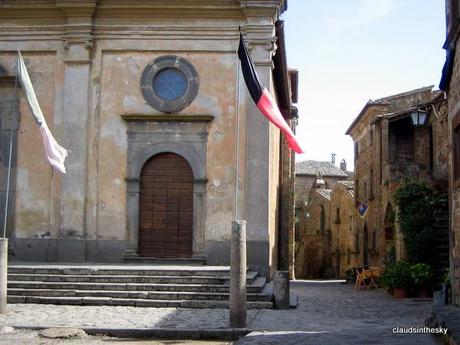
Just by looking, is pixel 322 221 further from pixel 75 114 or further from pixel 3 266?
pixel 3 266

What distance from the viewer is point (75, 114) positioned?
53.7ft

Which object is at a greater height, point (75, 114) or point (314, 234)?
point (75, 114)

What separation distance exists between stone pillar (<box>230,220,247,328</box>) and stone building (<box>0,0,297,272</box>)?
5463 mm

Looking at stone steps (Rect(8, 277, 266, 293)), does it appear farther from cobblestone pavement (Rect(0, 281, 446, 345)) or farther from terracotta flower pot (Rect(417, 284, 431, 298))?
terracotta flower pot (Rect(417, 284, 431, 298))

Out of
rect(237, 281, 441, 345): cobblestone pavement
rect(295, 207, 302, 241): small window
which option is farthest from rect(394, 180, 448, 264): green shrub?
rect(295, 207, 302, 241): small window

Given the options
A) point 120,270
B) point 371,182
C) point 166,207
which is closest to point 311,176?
point 371,182

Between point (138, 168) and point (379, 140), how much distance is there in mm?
14206

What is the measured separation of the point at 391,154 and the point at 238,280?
18323 millimetres

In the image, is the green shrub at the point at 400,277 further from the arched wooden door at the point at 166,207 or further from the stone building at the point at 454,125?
the arched wooden door at the point at 166,207

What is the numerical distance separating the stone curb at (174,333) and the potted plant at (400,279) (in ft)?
25.7

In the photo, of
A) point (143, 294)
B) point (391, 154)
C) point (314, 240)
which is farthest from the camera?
point (314, 240)

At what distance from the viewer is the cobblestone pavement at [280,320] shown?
8672 mm

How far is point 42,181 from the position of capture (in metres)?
16.5

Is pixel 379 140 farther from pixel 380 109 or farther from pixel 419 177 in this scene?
pixel 419 177
